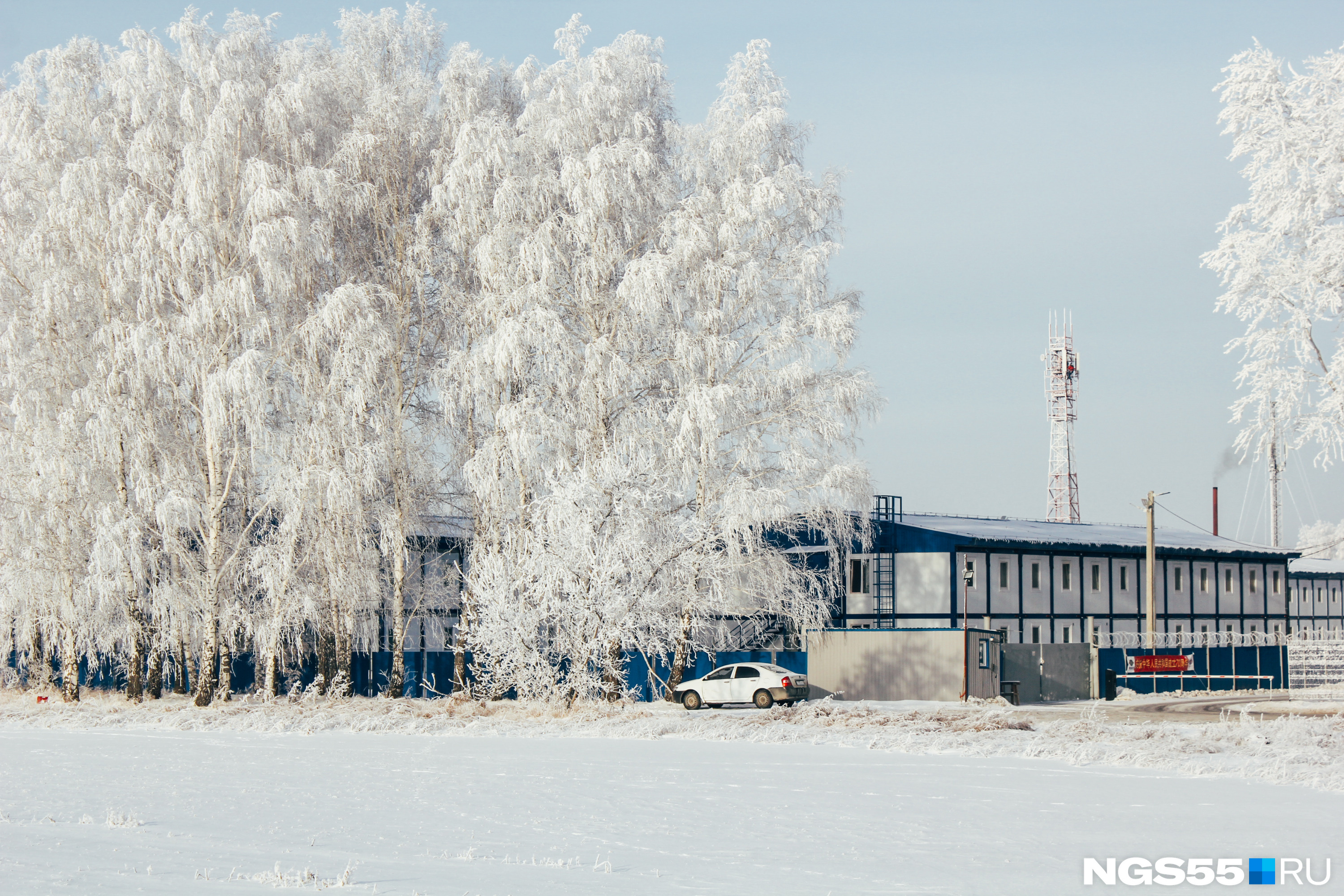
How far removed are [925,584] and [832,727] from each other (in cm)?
1907

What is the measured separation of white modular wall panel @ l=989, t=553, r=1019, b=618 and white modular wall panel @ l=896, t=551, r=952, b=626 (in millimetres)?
2811

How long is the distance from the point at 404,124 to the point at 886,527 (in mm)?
21690

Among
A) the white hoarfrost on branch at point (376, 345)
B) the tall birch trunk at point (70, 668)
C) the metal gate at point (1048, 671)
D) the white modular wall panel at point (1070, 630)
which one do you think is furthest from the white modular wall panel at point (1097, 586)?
the tall birch trunk at point (70, 668)

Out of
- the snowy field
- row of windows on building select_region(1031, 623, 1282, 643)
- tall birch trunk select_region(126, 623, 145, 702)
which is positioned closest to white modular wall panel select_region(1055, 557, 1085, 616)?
row of windows on building select_region(1031, 623, 1282, 643)

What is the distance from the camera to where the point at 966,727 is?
24.7m

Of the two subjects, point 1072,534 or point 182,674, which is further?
point 1072,534

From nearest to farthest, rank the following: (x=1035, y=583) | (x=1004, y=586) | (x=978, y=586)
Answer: (x=978, y=586) < (x=1004, y=586) < (x=1035, y=583)

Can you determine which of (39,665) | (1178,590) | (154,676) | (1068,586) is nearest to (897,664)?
(1068,586)

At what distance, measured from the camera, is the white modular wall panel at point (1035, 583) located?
46.1m

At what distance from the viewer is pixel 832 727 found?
987 inches

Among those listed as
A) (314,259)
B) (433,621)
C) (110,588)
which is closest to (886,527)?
(433,621)

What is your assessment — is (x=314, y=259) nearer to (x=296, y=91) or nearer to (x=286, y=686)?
(x=296, y=91)

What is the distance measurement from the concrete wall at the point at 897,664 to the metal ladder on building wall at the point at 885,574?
19.5 feet

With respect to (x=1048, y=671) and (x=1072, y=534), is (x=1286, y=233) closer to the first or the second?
(x=1048, y=671)
